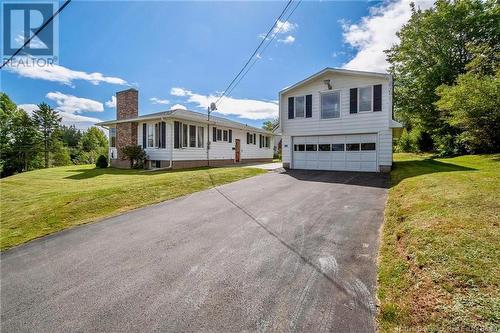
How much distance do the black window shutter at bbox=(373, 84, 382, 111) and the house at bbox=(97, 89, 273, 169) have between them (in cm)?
1140

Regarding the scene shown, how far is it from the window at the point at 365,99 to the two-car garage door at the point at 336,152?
1.46 meters

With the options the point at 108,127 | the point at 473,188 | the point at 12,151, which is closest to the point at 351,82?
the point at 473,188

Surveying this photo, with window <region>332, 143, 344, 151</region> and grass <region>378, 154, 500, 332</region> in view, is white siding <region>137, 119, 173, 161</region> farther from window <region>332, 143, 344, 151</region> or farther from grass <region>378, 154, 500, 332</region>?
grass <region>378, 154, 500, 332</region>

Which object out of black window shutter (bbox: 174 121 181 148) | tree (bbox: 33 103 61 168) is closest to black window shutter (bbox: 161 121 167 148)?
black window shutter (bbox: 174 121 181 148)

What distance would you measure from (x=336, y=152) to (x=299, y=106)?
370 cm

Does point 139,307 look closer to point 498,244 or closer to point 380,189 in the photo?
point 498,244

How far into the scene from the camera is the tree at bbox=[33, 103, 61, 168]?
36969 millimetres

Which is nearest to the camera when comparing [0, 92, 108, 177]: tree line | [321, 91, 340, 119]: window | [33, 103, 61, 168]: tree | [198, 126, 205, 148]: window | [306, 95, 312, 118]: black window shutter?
[321, 91, 340, 119]: window

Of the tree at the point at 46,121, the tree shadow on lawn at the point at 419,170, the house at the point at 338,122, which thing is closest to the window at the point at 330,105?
the house at the point at 338,122

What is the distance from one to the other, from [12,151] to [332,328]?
145ft

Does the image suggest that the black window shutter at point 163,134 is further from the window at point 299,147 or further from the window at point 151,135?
the window at point 299,147

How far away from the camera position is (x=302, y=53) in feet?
41.3

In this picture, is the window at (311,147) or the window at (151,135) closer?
the window at (311,147)

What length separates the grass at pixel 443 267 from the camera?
2.29 m
